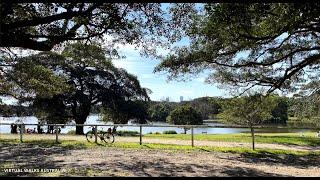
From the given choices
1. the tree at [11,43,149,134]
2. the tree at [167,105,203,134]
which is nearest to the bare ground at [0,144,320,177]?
the tree at [11,43,149,134]

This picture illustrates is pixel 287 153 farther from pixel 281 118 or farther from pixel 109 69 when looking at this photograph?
pixel 281 118

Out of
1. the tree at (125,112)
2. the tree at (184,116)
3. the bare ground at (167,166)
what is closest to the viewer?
the bare ground at (167,166)

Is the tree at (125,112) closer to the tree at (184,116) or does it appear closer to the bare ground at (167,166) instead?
the tree at (184,116)

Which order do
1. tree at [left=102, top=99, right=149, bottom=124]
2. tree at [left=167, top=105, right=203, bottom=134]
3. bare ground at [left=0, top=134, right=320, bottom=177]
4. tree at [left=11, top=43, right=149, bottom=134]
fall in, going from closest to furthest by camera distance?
bare ground at [left=0, top=134, right=320, bottom=177] → tree at [left=11, top=43, right=149, bottom=134] → tree at [left=102, top=99, right=149, bottom=124] → tree at [left=167, top=105, right=203, bottom=134]

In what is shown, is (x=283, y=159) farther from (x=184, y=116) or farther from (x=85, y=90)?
(x=184, y=116)

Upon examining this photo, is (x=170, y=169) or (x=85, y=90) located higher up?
(x=85, y=90)

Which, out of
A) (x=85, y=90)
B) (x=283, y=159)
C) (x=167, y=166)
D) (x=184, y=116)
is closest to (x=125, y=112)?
(x=85, y=90)

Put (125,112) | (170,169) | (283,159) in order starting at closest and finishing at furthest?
(170,169) → (283,159) → (125,112)

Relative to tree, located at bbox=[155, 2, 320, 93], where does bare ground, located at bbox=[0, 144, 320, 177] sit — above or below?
below

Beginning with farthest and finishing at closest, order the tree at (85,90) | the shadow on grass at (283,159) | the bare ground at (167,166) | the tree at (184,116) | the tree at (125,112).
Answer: the tree at (184,116), the tree at (125,112), the tree at (85,90), the shadow on grass at (283,159), the bare ground at (167,166)

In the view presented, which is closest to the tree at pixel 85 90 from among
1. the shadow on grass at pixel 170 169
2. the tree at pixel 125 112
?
the tree at pixel 125 112

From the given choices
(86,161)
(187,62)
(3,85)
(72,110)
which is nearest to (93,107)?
(72,110)

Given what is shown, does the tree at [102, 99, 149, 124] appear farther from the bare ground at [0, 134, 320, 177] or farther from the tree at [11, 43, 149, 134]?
the bare ground at [0, 134, 320, 177]

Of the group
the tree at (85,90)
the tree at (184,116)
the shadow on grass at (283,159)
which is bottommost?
the shadow on grass at (283,159)
